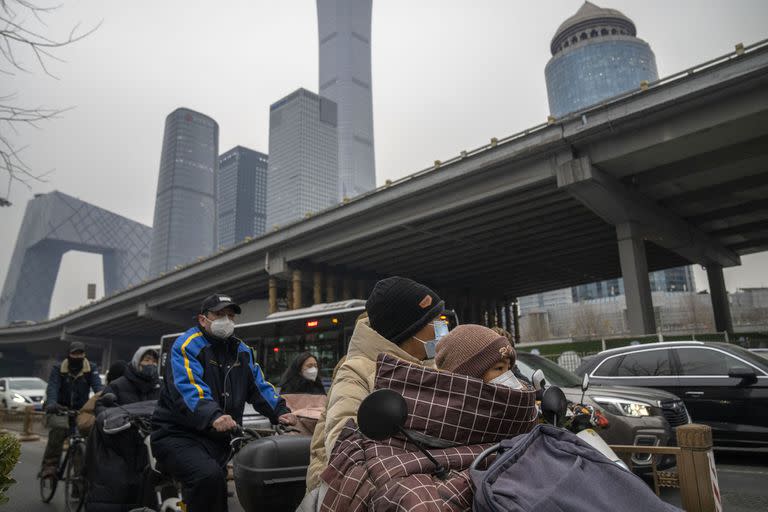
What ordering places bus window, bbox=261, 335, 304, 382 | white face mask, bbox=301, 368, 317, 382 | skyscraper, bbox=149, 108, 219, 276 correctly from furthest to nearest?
skyscraper, bbox=149, 108, 219, 276
bus window, bbox=261, 335, 304, 382
white face mask, bbox=301, 368, 317, 382

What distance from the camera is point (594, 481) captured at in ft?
4.94

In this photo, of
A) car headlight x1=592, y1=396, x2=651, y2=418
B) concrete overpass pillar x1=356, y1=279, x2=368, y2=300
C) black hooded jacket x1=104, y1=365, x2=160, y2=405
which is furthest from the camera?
concrete overpass pillar x1=356, y1=279, x2=368, y2=300

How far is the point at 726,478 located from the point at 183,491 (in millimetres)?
6914

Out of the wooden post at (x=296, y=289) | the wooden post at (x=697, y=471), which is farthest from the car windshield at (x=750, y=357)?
the wooden post at (x=296, y=289)

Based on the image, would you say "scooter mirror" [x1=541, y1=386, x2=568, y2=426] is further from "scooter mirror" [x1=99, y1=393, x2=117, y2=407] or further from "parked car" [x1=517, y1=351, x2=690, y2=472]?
"scooter mirror" [x1=99, y1=393, x2=117, y2=407]

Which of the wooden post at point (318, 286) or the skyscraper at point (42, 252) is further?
the skyscraper at point (42, 252)

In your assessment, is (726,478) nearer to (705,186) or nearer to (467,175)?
(467,175)

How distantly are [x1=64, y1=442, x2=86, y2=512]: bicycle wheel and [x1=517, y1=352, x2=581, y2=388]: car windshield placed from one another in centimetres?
581

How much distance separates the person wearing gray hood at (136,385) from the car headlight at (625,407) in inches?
219

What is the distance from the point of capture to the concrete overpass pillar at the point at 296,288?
1315 inches

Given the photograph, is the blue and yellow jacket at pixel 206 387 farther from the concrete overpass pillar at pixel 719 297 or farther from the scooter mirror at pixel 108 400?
the concrete overpass pillar at pixel 719 297

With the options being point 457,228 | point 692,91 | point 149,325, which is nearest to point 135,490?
point 692,91

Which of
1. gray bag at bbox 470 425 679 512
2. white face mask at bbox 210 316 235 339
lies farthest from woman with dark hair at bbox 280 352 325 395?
gray bag at bbox 470 425 679 512

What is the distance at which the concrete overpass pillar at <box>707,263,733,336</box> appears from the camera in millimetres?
35094
